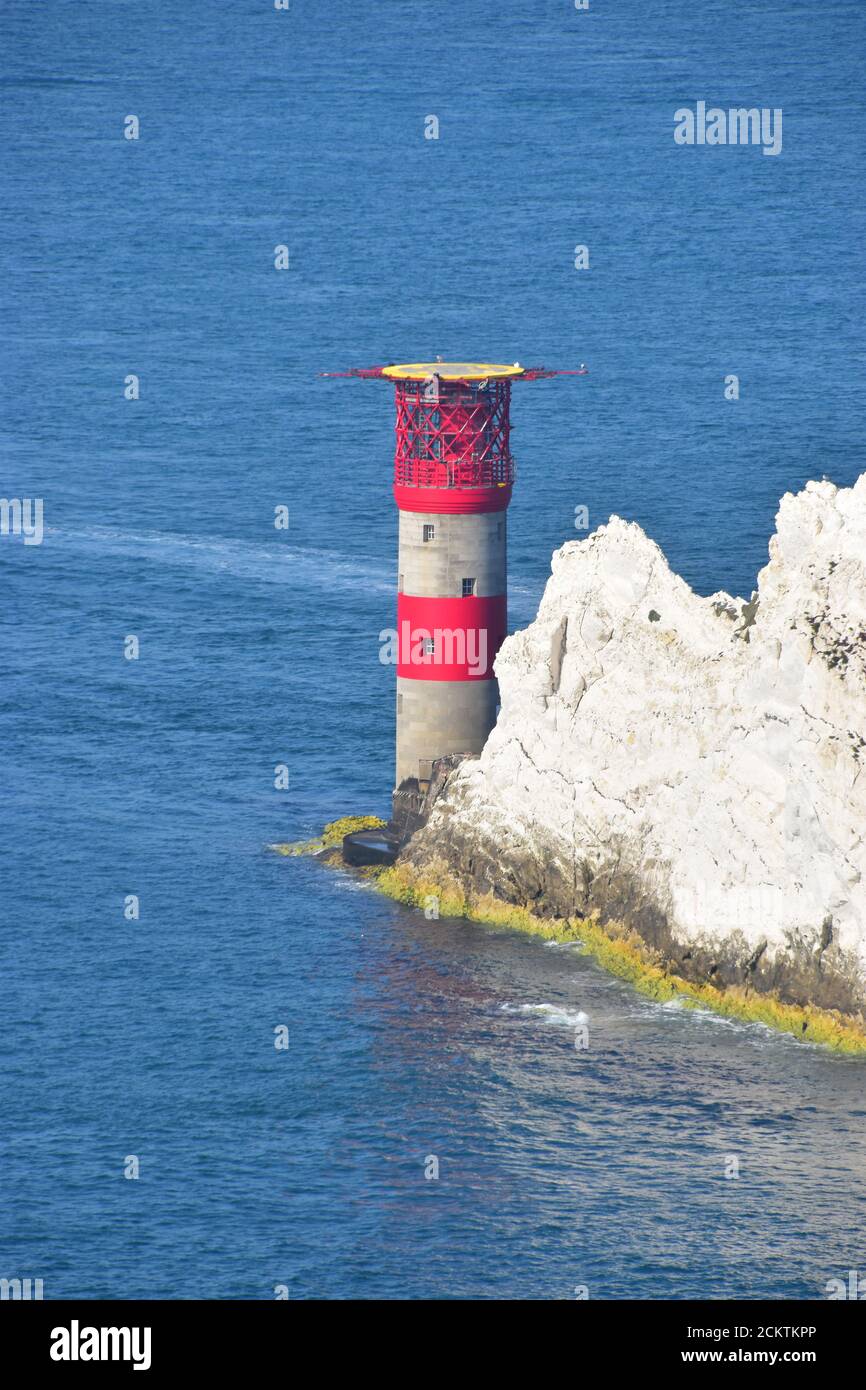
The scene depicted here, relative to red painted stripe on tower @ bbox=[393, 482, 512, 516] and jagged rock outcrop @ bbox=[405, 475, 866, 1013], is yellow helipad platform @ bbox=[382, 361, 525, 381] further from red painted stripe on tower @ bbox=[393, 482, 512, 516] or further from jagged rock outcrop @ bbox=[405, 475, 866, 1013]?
jagged rock outcrop @ bbox=[405, 475, 866, 1013]

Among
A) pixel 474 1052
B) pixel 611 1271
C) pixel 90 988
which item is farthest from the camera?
pixel 90 988

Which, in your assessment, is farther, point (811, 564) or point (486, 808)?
point (486, 808)

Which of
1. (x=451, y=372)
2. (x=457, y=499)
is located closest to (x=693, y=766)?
(x=457, y=499)

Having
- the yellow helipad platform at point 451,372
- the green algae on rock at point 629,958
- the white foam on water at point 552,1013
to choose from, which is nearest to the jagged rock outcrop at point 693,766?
the green algae on rock at point 629,958

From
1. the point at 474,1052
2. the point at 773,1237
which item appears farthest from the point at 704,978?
the point at 773,1237

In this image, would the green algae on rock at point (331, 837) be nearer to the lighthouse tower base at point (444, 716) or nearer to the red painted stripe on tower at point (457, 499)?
the lighthouse tower base at point (444, 716)

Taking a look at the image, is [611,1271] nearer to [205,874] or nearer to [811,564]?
[811,564]
